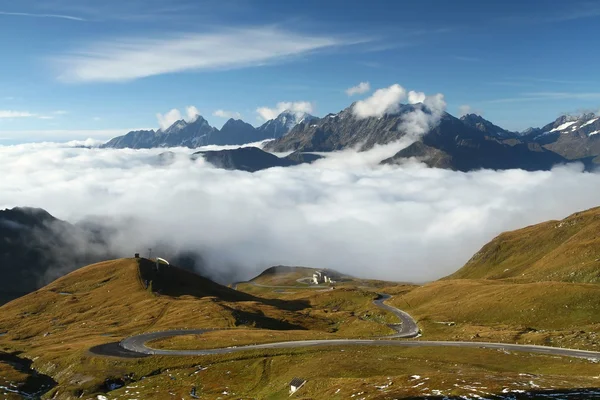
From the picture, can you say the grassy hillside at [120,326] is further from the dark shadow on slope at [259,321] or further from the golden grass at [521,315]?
the golden grass at [521,315]

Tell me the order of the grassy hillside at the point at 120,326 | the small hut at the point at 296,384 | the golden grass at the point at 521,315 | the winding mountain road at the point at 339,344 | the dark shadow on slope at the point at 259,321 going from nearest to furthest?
the small hut at the point at 296,384 < the winding mountain road at the point at 339,344 < the grassy hillside at the point at 120,326 < the golden grass at the point at 521,315 < the dark shadow on slope at the point at 259,321

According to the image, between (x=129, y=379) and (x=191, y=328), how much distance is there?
159ft

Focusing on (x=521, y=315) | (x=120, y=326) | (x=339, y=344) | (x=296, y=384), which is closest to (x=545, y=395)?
(x=296, y=384)

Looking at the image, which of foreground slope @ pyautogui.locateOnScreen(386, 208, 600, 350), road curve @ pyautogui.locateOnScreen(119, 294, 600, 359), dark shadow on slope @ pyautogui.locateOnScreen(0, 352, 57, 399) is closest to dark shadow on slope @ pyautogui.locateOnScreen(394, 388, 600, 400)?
road curve @ pyautogui.locateOnScreen(119, 294, 600, 359)

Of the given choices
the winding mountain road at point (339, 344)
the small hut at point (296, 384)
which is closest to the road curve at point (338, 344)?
the winding mountain road at point (339, 344)

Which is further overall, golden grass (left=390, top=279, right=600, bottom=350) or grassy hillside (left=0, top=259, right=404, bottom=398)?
golden grass (left=390, top=279, right=600, bottom=350)

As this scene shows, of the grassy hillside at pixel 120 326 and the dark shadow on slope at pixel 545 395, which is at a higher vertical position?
the dark shadow on slope at pixel 545 395

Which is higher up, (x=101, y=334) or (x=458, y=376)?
(x=458, y=376)

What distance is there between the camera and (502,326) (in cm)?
12244

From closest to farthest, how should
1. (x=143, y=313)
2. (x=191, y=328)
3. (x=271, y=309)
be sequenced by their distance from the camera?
(x=191, y=328), (x=143, y=313), (x=271, y=309)

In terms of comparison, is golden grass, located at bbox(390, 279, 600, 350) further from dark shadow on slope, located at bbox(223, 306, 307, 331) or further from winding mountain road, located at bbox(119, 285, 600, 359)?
dark shadow on slope, located at bbox(223, 306, 307, 331)

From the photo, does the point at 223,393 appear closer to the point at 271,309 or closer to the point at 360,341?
the point at 360,341

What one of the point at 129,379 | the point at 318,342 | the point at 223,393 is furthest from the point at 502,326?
the point at 129,379

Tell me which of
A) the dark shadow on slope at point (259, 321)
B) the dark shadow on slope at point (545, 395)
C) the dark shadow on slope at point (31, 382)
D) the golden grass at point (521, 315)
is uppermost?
the dark shadow on slope at point (545, 395)
